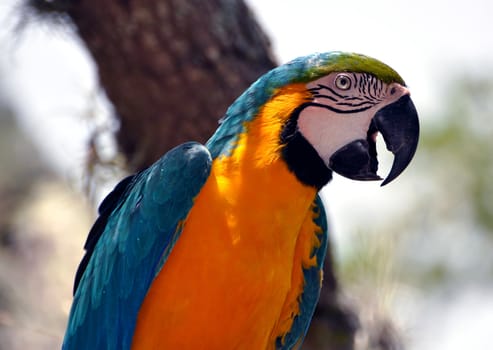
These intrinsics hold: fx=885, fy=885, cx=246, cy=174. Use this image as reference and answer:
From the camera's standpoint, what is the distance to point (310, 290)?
322 cm

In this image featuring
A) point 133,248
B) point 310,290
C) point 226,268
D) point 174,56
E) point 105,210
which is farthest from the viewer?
point 174,56

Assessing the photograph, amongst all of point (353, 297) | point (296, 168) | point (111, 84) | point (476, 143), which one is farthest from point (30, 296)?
point (476, 143)

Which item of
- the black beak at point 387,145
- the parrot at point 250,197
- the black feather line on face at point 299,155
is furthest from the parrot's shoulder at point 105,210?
the black beak at point 387,145

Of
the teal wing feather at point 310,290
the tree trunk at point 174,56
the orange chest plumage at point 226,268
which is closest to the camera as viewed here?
the orange chest plumage at point 226,268

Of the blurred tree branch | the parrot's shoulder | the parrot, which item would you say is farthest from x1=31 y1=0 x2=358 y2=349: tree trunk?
the parrot

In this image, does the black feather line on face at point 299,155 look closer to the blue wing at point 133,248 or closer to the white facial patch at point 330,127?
the white facial patch at point 330,127

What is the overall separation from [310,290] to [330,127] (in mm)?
673

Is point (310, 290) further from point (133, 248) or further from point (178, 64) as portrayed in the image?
point (178, 64)

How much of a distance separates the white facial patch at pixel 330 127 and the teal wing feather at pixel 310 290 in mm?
416

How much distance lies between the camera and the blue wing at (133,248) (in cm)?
290

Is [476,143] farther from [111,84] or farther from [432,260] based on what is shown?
[111,84]

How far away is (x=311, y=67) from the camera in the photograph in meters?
2.89

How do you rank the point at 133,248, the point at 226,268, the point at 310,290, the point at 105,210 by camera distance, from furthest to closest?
the point at 105,210 → the point at 310,290 → the point at 133,248 → the point at 226,268

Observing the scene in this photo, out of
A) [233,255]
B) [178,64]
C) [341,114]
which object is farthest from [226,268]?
[178,64]
